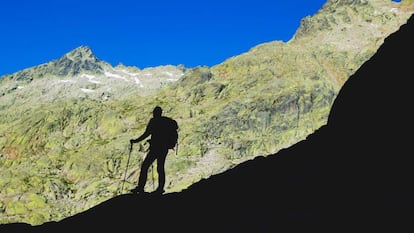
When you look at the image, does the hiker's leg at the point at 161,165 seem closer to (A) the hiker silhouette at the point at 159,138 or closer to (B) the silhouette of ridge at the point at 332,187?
(A) the hiker silhouette at the point at 159,138

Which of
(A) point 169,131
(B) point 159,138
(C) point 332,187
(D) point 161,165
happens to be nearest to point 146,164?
(D) point 161,165

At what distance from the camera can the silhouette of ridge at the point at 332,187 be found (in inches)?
653

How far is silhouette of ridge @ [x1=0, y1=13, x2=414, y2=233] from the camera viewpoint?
54.4ft

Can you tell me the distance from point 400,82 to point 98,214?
1694cm

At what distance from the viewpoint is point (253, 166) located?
97.3ft

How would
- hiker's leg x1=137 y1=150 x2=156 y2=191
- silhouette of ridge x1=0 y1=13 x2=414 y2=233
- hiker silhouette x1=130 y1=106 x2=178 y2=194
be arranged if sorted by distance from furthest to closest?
1. hiker's leg x1=137 y1=150 x2=156 y2=191
2. hiker silhouette x1=130 y1=106 x2=178 y2=194
3. silhouette of ridge x1=0 y1=13 x2=414 y2=233

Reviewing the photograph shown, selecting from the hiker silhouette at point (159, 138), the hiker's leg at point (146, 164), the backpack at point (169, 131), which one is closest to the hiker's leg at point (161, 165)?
the hiker silhouette at point (159, 138)

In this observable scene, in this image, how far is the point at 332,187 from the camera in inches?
773

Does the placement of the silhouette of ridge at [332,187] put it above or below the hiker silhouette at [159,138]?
below

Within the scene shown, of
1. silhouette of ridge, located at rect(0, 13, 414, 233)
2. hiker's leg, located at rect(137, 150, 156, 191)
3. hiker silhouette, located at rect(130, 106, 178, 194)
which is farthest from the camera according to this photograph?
hiker's leg, located at rect(137, 150, 156, 191)

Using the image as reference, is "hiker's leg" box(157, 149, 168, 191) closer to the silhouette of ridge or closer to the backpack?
the backpack

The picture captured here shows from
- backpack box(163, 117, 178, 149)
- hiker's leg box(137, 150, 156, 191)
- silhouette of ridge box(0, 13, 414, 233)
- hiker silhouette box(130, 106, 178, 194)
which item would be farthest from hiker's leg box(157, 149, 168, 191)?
silhouette of ridge box(0, 13, 414, 233)

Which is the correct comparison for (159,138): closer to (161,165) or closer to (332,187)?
(161,165)

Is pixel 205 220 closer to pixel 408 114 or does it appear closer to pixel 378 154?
pixel 378 154
